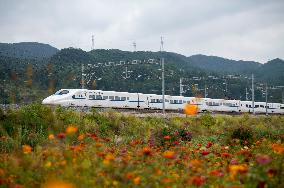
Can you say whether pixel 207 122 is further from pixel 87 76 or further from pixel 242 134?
pixel 87 76

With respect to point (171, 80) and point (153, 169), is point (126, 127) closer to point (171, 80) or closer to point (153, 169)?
point (153, 169)

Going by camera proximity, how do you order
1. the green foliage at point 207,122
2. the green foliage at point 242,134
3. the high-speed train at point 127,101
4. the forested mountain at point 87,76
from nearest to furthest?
1. the green foliage at point 242,134
2. the green foliage at point 207,122
3. the high-speed train at point 127,101
4. the forested mountain at point 87,76

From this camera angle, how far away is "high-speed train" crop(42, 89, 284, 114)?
34438mm

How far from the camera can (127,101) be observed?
129 ft

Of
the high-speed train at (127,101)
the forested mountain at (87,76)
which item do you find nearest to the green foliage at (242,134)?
the high-speed train at (127,101)

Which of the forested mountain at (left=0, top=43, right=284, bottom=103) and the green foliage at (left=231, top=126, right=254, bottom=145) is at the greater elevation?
the forested mountain at (left=0, top=43, right=284, bottom=103)

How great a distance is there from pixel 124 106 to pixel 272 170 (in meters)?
35.3

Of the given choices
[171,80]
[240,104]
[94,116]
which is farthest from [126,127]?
[171,80]

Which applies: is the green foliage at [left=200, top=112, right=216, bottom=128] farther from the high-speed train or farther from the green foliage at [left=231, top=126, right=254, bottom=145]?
the high-speed train

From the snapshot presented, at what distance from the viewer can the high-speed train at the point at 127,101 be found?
3444cm

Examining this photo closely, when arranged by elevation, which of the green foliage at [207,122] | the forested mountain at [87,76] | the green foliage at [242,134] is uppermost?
the forested mountain at [87,76]

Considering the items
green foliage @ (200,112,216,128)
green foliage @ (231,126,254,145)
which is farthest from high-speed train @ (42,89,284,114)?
green foliage @ (231,126,254,145)

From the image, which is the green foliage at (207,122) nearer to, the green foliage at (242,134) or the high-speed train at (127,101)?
the green foliage at (242,134)

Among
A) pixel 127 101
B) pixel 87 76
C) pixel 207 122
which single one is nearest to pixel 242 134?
pixel 207 122
